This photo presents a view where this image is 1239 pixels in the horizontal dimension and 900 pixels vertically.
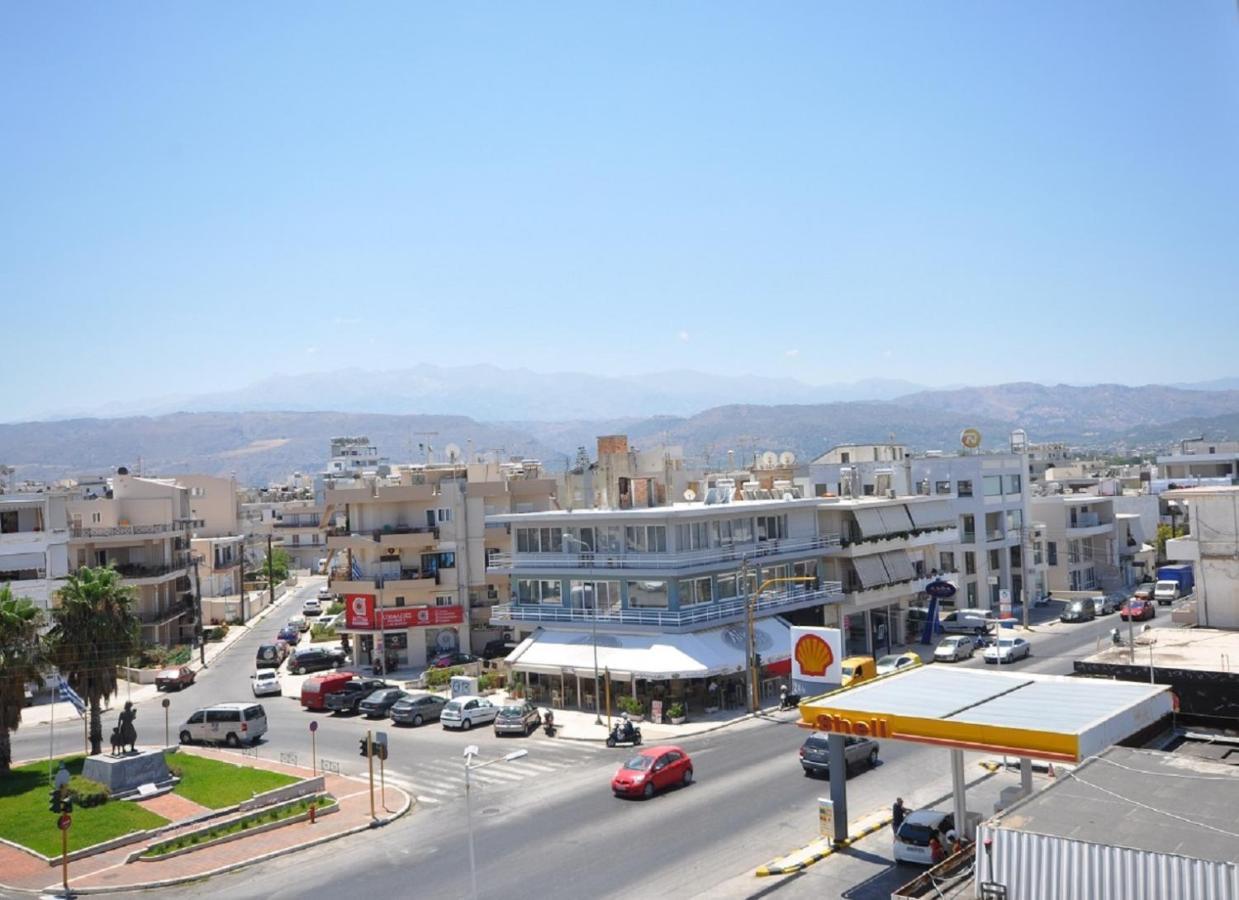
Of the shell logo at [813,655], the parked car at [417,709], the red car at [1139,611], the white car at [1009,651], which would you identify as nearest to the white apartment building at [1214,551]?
the shell logo at [813,655]

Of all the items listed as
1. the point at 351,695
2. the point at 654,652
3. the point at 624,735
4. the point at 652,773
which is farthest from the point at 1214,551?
the point at 351,695

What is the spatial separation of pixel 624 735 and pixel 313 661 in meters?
28.7

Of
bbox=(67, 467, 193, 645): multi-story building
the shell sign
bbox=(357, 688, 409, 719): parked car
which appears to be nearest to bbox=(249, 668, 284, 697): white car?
bbox=(357, 688, 409, 719): parked car

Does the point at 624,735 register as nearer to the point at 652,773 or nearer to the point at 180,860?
the point at 652,773

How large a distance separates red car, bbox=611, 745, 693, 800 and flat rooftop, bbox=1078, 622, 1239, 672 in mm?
12029

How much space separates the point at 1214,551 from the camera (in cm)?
3319

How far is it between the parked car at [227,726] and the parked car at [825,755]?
74.2 feet

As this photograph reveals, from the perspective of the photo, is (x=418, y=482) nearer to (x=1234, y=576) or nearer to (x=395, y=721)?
(x=395, y=721)

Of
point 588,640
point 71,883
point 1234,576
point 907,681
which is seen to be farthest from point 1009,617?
point 71,883

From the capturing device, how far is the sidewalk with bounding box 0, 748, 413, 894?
2772cm

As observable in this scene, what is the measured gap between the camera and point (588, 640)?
49969mm

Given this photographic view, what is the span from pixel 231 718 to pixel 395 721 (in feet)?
22.1

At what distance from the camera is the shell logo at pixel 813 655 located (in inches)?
1223

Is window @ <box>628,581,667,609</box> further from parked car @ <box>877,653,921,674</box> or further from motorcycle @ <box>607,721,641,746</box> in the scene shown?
parked car @ <box>877,653,921,674</box>
